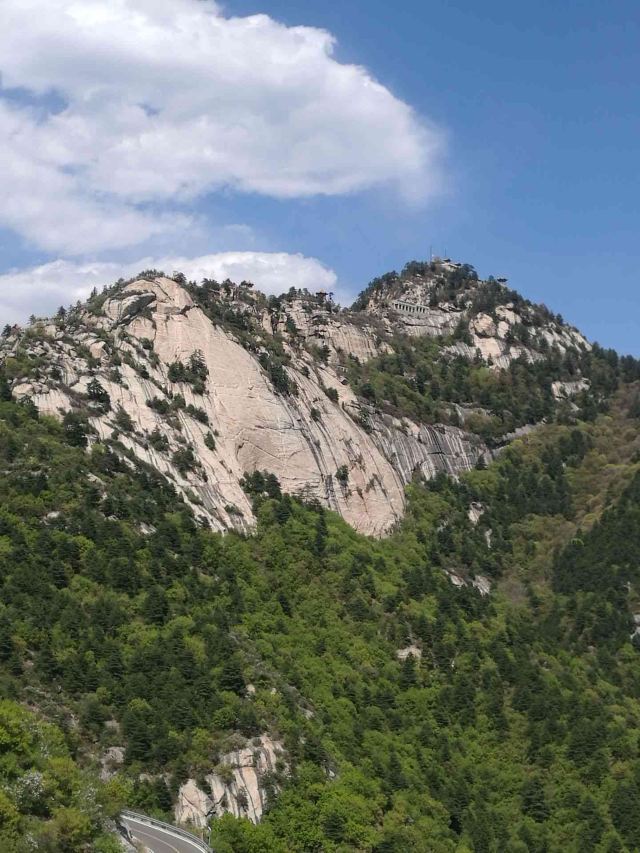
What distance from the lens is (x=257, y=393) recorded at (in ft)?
401

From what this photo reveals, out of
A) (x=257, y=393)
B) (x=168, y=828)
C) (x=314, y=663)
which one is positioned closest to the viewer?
(x=168, y=828)

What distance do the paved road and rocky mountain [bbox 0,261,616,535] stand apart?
1569 inches

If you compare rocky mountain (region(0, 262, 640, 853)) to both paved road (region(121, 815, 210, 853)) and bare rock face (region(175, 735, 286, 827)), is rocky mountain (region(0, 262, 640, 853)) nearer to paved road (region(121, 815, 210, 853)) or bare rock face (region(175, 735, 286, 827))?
bare rock face (region(175, 735, 286, 827))

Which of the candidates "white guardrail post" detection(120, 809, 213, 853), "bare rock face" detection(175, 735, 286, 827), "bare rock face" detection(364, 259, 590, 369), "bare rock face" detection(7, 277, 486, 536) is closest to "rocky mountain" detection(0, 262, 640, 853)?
"bare rock face" detection(175, 735, 286, 827)

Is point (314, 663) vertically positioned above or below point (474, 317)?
below

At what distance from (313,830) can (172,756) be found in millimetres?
9673

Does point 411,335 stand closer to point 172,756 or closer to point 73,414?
point 73,414

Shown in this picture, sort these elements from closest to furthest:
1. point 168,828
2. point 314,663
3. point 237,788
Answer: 1. point 168,828
2. point 237,788
3. point 314,663

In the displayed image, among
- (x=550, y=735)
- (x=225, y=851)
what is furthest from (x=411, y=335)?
(x=225, y=851)

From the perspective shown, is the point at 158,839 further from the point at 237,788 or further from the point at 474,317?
the point at 474,317

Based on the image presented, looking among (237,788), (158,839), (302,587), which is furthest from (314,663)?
(158,839)

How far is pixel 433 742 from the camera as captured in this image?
90250 millimetres

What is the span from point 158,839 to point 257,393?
63.2m

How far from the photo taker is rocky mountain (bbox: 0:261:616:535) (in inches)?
4321
